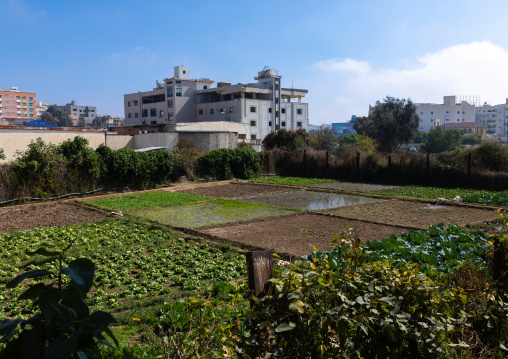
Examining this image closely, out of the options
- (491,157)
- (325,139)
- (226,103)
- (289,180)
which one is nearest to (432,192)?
(491,157)

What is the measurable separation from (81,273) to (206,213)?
15586mm

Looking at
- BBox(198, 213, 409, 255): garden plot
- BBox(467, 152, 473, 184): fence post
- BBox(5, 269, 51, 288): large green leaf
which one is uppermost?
BBox(5, 269, 51, 288): large green leaf

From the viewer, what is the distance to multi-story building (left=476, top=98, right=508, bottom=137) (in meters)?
140

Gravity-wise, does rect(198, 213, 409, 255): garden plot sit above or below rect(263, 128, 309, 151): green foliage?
below

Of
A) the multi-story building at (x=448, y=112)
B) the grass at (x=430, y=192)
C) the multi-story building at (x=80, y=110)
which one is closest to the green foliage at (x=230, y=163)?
the grass at (x=430, y=192)

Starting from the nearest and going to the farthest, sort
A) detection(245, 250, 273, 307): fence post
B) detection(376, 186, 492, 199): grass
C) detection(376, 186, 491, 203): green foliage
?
detection(245, 250, 273, 307): fence post
detection(376, 186, 491, 203): green foliage
detection(376, 186, 492, 199): grass

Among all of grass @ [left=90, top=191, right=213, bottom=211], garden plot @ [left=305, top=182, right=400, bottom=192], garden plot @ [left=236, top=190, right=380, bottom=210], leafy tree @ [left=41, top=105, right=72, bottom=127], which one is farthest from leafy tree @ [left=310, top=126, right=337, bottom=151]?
leafy tree @ [left=41, top=105, right=72, bottom=127]

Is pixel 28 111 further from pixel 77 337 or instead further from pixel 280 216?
pixel 77 337

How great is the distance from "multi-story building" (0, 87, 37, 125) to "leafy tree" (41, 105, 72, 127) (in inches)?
205

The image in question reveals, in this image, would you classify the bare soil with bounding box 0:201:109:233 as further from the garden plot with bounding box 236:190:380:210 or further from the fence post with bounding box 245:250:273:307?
the fence post with bounding box 245:250:273:307

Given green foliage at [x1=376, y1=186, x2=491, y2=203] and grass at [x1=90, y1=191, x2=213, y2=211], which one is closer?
grass at [x1=90, y1=191, x2=213, y2=211]

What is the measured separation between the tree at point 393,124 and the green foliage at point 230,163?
28.8m

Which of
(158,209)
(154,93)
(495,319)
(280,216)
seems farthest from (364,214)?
(154,93)

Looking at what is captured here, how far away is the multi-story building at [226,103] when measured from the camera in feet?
257
